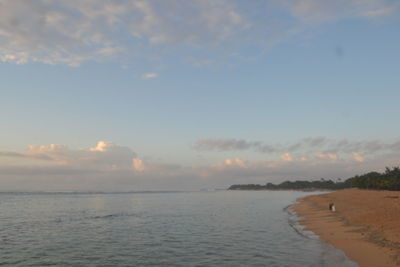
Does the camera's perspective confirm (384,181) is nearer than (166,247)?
No

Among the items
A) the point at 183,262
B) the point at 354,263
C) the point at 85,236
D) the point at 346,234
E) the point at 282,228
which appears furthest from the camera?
the point at 282,228

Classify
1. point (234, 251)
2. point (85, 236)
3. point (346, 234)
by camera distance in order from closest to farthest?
1. point (234, 251)
2. point (346, 234)
3. point (85, 236)

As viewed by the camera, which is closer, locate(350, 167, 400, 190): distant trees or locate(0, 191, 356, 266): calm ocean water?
locate(0, 191, 356, 266): calm ocean water

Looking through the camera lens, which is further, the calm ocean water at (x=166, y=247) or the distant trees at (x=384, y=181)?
the distant trees at (x=384, y=181)

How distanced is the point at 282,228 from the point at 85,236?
1936 cm

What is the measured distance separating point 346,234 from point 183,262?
1504 centimetres

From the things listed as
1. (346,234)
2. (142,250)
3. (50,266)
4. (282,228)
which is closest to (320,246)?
(346,234)

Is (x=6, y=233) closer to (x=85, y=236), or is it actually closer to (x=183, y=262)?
(x=85, y=236)

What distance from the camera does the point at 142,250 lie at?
72.0 feet

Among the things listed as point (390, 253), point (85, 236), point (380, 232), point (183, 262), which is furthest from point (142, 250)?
point (380, 232)

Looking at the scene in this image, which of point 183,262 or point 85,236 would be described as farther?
point 85,236

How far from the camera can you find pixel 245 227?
32.8 m

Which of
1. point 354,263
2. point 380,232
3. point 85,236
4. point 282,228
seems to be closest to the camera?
point 354,263

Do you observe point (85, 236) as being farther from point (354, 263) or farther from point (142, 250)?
point (354, 263)
